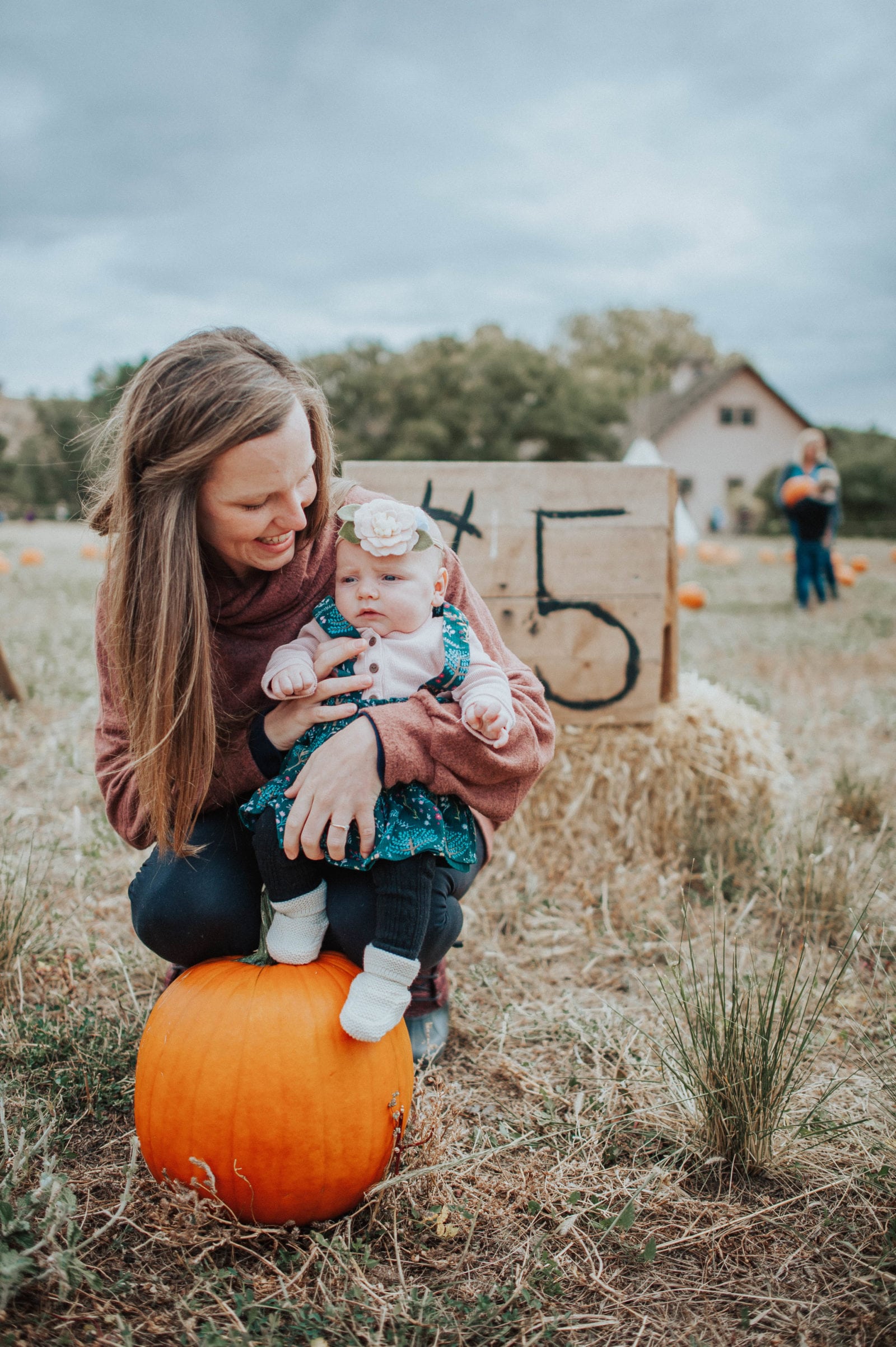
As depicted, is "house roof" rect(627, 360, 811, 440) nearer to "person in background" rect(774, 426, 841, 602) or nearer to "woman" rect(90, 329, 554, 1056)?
"person in background" rect(774, 426, 841, 602)

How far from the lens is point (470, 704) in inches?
72.9

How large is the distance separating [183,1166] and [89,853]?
1.54m

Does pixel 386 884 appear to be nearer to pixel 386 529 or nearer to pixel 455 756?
pixel 455 756

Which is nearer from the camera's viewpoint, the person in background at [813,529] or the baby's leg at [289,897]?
the baby's leg at [289,897]

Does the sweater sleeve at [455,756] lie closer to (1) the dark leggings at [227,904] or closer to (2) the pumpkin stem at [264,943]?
(1) the dark leggings at [227,904]

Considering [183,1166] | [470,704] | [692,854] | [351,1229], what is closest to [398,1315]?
[351,1229]

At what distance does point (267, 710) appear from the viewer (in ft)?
6.77

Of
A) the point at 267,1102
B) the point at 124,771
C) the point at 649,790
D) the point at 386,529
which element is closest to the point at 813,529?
the point at 649,790

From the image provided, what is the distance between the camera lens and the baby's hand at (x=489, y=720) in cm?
183

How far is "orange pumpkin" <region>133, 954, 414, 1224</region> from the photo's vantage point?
1.66m

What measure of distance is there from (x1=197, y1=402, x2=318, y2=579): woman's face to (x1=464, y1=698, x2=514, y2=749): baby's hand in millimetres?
501

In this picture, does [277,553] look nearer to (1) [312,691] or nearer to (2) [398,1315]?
(1) [312,691]

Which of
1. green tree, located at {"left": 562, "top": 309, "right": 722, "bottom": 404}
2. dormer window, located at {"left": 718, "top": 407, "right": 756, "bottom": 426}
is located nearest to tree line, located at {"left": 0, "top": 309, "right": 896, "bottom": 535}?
dormer window, located at {"left": 718, "top": 407, "right": 756, "bottom": 426}

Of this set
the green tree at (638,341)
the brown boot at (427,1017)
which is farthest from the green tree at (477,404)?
the brown boot at (427,1017)
